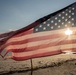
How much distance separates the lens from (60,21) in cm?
1183

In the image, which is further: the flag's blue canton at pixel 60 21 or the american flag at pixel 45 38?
the flag's blue canton at pixel 60 21

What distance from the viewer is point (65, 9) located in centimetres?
1184

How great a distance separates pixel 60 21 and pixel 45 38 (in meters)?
1.36

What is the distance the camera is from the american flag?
1139 cm

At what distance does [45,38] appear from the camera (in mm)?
11773

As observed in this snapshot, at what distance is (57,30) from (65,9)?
1.35 metres

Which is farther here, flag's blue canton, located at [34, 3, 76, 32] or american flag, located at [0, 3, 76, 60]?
flag's blue canton, located at [34, 3, 76, 32]

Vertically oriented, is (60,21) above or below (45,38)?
above

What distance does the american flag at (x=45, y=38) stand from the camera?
37.4 feet

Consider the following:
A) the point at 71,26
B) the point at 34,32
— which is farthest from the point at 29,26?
the point at 71,26

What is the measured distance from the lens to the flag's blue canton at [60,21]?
460 inches

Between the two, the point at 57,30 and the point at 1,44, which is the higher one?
the point at 57,30

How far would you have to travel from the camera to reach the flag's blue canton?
38.3ft

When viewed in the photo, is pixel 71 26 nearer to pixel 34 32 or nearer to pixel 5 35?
pixel 34 32
